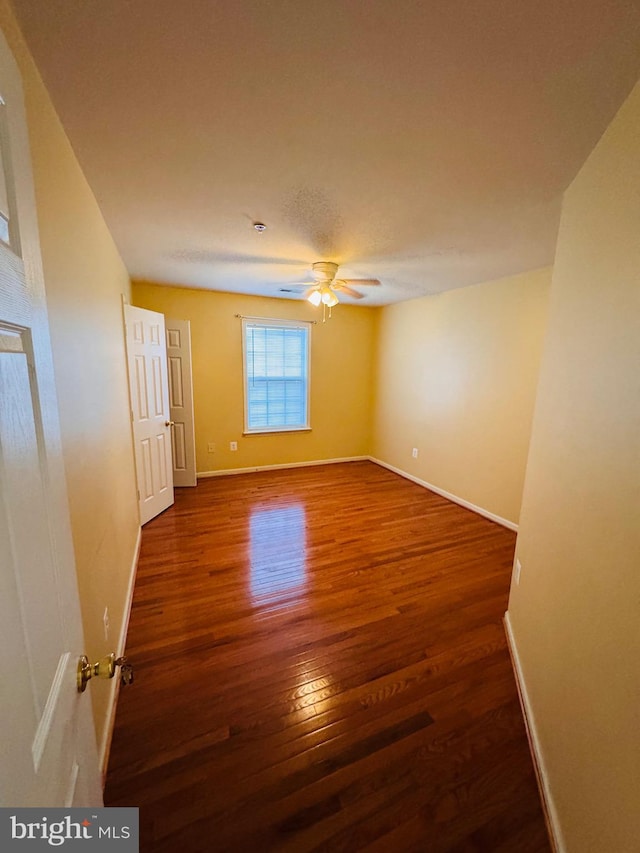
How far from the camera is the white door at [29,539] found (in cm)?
44

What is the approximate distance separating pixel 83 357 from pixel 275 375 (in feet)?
10.8

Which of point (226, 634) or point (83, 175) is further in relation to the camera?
point (226, 634)

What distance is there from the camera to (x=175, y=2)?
0.81 meters

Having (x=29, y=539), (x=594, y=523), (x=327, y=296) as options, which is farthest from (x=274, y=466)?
(x=29, y=539)

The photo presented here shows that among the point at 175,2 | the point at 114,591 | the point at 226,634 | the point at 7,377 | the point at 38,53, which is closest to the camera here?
the point at 7,377

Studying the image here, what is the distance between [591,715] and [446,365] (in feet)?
11.0

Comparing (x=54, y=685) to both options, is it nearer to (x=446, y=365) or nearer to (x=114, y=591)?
(x=114, y=591)

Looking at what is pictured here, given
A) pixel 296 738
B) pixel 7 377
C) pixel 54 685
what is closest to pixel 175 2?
pixel 7 377

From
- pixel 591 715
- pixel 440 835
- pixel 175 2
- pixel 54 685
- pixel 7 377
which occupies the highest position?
pixel 175 2

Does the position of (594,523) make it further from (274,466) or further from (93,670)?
(274,466)

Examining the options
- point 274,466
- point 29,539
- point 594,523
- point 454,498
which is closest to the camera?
point 29,539

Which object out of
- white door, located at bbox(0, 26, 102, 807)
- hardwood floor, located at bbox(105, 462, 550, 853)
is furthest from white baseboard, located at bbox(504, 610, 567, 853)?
white door, located at bbox(0, 26, 102, 807)

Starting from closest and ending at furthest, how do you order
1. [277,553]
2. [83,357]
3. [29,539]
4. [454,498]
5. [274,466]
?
[29,539] < [83,357] < [277,553] < [454,498] < [274,466]

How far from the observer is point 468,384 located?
3.59m
